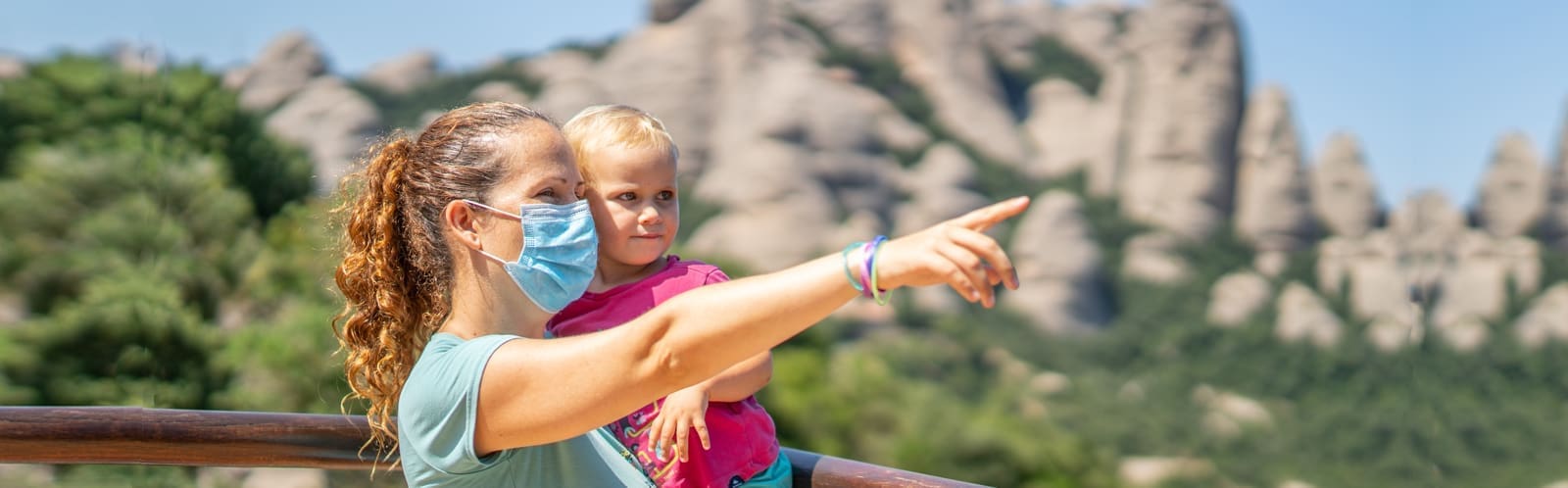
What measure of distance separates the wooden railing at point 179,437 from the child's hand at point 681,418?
334 mm

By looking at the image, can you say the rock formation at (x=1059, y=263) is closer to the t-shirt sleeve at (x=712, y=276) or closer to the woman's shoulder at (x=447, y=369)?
the t-shirt sleeve at (x=712, y=276)

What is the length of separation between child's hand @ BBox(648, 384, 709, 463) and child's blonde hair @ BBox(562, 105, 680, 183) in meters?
0.29

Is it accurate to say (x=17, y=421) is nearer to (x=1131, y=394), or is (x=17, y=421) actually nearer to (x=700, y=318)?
(x=700, y=318)

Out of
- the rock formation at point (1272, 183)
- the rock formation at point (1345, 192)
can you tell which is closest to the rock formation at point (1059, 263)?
the rock formation at point (1272, 183)

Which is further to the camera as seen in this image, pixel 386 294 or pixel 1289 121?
pixel 1289 121

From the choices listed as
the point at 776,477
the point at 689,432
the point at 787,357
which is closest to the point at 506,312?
the point at 689,432

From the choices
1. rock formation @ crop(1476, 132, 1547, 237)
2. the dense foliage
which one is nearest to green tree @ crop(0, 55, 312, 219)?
the dense foliage

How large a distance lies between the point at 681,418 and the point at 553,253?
242 mm

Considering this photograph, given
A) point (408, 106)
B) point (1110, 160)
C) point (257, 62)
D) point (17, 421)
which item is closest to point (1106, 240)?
point (1110, 160)

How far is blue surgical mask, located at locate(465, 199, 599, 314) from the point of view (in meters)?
1.30

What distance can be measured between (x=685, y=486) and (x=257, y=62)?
35.0 m

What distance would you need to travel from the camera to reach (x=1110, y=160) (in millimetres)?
40750

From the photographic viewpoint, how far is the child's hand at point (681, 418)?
4.73 feet

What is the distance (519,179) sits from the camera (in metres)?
1.30
